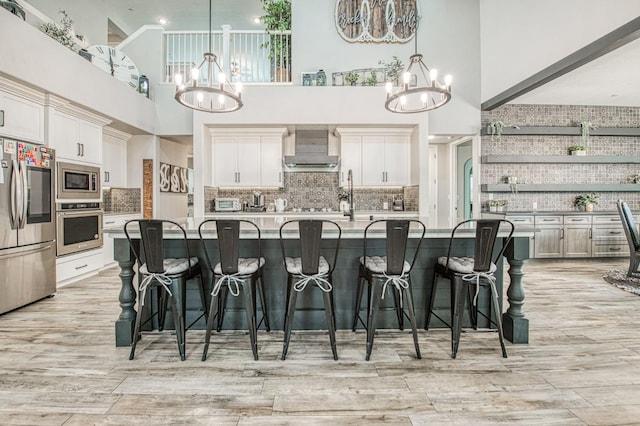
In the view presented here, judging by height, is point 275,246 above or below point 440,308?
above

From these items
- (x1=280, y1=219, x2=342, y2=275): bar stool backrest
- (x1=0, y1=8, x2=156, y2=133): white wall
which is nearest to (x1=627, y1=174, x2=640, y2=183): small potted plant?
(x1=280, y1=219, x2=342, y2=275): bar stool backrest

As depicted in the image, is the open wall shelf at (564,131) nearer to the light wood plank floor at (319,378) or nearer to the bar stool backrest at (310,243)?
the light wood plank floor at (319,378)

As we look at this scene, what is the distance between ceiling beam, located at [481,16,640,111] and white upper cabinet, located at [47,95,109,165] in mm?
6171

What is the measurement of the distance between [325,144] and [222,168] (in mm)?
1854

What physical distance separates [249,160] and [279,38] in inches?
92.4

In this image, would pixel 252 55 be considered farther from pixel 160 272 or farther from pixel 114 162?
pixel 160 272

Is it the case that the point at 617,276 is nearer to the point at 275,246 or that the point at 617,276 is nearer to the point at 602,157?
the point at 602,157

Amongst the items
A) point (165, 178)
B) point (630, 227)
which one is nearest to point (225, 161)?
point (165, 178)

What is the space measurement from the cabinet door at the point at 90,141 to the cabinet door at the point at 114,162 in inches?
21.9

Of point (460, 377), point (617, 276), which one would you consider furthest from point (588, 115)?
point (460, 377)

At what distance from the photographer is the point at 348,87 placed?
543 centimetres

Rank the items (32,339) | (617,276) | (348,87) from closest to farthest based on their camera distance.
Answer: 1. (32,339)
2. (617,276)
3. (348,87)

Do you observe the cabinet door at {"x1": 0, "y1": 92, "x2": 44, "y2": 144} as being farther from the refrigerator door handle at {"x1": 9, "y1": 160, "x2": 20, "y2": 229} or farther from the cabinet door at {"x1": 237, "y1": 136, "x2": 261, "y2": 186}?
the cabinet door at {"x1": 237, "y1": 136, "x2": 261, "y2": 186}

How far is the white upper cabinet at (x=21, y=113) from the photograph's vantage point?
3.35 metres
